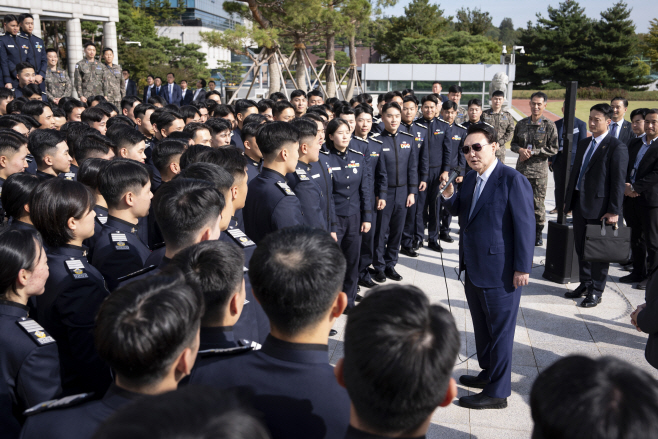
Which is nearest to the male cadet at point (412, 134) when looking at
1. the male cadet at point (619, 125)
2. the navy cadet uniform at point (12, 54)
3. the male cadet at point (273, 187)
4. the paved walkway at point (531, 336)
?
the paved walkway at point (531, 336)

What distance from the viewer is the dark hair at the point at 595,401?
3.07 feet

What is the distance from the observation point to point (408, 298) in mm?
1263

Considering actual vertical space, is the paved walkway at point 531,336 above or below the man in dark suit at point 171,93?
below

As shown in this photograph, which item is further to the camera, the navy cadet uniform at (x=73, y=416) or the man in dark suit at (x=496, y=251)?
the man in dark suit at (x=496, y=251)

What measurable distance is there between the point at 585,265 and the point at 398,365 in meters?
4.71

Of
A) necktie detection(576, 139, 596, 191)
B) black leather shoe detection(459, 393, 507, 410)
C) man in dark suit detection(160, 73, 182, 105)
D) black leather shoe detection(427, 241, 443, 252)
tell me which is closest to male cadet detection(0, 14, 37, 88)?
man in dark suit detection(160, 73, 182, 105)

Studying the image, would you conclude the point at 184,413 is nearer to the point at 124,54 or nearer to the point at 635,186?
the point at 635,186

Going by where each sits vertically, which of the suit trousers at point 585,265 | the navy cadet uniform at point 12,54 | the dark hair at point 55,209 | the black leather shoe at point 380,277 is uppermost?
the navy cadet uniform at point 12,54

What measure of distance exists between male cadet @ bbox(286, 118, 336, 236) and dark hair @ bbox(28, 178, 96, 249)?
1.50 m

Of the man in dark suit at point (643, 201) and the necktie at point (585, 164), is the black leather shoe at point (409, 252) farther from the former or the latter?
the man in dark suit at point (643, 201)

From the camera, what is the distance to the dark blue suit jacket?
3.22 meters

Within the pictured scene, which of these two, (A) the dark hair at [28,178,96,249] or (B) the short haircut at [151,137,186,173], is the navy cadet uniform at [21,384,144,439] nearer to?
(A) the dark hair at [28,178,96,249]

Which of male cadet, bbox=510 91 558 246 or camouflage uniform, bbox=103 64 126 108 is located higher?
camouflage uniform, bbox=103 64 126 108

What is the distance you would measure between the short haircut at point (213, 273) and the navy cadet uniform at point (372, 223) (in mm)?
3752
